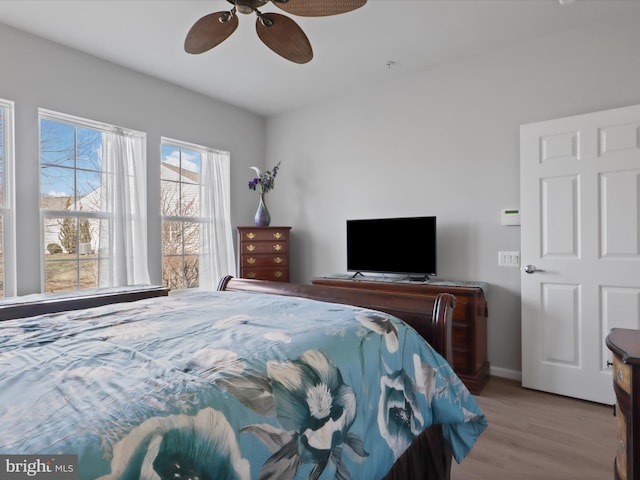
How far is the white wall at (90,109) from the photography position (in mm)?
2701

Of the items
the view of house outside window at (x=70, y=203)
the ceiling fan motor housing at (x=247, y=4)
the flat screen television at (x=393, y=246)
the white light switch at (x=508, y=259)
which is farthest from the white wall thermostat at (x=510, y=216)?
the view of house outside window at (x=70, y=203)

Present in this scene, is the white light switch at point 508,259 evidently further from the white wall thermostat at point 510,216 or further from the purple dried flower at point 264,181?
the purple dried flower at point 264,181

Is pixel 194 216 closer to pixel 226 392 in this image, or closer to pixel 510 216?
pixel 510 216

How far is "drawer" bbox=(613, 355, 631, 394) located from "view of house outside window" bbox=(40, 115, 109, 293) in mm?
3604

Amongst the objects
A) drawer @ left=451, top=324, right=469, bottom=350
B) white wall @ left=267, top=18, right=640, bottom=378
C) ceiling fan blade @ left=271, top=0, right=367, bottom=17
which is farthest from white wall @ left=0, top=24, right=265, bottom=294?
drawer @ left=451, top=324, right=469, bottom=350

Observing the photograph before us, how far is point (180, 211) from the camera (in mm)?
3873

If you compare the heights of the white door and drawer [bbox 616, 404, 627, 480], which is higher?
the white door

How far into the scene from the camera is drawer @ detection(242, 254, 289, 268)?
3936 mm

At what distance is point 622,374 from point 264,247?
10.7 ft

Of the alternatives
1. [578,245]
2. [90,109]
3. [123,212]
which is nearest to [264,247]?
[123,212]

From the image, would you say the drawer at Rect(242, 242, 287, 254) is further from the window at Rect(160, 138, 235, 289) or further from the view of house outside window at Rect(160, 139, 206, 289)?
the view of house outside window at Rect(160, 139, 206, 289)

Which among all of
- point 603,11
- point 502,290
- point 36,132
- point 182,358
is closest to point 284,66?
point 36,132

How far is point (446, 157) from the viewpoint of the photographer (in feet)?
11.0

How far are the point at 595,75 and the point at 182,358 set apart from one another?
3417mm
